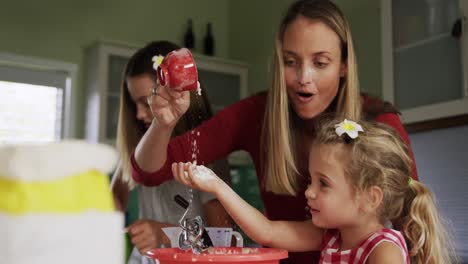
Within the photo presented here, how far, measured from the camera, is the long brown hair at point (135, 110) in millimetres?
1449

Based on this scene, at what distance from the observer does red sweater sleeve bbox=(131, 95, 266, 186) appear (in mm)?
1227

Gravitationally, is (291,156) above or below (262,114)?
below

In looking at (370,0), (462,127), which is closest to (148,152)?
(462,127)

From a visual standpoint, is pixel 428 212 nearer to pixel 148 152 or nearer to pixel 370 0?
pixel 148 152

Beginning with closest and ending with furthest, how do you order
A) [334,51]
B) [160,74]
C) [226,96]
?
1. [160,74]
2. [334,51]
3. [226,96]

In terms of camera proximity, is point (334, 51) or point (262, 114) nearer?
point (334, 51)

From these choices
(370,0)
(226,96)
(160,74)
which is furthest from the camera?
(226,96)

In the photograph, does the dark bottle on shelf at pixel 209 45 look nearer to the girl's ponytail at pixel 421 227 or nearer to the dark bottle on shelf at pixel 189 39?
the dark bottle on shelf at pixel 189 39

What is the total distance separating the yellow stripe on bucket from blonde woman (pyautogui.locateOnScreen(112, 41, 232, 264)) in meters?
0.98

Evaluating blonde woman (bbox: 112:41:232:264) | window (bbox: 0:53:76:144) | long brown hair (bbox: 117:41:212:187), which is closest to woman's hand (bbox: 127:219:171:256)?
blonde woman (bbox: 112:41:232:264)

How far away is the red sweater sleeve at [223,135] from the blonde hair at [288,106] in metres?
0.12

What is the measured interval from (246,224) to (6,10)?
9.41 feet

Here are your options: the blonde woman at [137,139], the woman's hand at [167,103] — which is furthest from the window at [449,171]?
the woman's hand at [167,103]

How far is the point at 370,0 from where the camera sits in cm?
305
